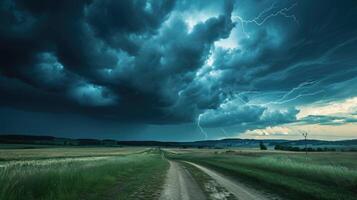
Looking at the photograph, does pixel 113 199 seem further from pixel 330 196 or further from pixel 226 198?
pixel 330 196

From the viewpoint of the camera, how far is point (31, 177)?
11648 millimetres

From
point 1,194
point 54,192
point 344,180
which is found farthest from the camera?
point 344,180

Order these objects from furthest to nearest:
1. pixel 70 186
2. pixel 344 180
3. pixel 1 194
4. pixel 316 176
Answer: pixel 316 176 < pixel 344 180 < pixel 70 186 < pixel 1 194

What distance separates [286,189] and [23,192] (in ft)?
39.6

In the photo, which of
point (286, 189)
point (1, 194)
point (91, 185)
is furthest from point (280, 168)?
point (1, 194)

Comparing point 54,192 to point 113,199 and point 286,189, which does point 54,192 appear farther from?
point 286,189

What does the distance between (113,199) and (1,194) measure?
13.0 feet

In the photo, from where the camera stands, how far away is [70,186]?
12500 millimetres

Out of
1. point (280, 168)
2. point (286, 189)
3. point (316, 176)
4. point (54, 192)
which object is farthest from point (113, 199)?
point (280, 168)

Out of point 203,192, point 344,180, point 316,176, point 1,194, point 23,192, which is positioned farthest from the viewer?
point 316,176

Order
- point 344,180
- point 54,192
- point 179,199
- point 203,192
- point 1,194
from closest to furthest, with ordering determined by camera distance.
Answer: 1. point 1,194
2. point 54,192
3. point 179,199
4. point 203,192
5. point 344,180

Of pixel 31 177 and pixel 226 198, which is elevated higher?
pixel 31 177

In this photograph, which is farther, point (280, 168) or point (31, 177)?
point (280, 168)

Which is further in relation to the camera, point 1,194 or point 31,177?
point 31,177
